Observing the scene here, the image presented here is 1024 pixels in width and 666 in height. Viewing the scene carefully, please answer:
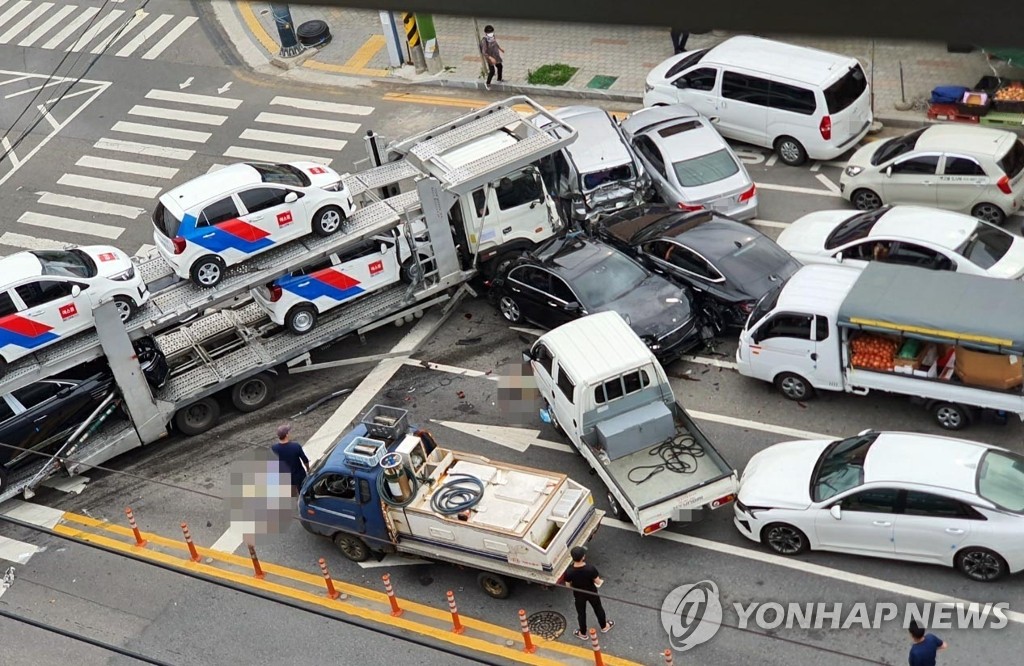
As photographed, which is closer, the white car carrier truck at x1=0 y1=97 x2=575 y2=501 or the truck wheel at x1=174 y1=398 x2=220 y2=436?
the white car carrier truck at x1=0 y1=97 x2=575 y2=501

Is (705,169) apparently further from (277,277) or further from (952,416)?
(277,277)

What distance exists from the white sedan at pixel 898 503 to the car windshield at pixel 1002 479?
11mm

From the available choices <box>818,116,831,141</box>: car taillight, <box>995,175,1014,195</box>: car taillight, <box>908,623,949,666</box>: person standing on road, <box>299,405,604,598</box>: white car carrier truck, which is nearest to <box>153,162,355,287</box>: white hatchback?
<box>299,405,604,598</box>: white car carrier truck

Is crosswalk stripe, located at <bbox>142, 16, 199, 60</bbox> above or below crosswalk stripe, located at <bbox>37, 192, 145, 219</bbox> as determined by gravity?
above

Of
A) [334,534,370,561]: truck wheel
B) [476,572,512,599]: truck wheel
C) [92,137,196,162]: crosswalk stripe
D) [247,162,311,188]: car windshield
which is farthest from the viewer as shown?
Answer: [92,137,196,162]: crosswalk stripe

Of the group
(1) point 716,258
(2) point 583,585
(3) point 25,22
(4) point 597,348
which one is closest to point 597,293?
(1) point 716,258

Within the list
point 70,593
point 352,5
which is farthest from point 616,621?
point 352,5

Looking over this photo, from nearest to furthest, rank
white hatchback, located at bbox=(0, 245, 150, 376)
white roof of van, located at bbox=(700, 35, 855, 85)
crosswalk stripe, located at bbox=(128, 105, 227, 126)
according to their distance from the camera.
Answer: white hatchback, located at bbox=(0, 245, 150, 376) < white roof of van, located at bbox=(700, 35, 855, 85) < crosswalk stripe, located at bbox=(128, 105, 227, 126)

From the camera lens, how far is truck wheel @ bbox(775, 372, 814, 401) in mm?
16312

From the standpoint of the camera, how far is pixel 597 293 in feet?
57.7

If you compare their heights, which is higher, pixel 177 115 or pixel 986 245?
pixel 986 245

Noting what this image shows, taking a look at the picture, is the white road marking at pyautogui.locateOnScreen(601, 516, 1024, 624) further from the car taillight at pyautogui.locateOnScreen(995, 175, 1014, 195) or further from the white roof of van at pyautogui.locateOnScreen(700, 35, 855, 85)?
the white roof of van at pyautogui.locateOnScreen(700, 35, 855, 85)

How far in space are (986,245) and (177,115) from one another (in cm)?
1774

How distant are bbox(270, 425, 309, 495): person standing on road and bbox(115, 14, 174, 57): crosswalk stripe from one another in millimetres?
17639
